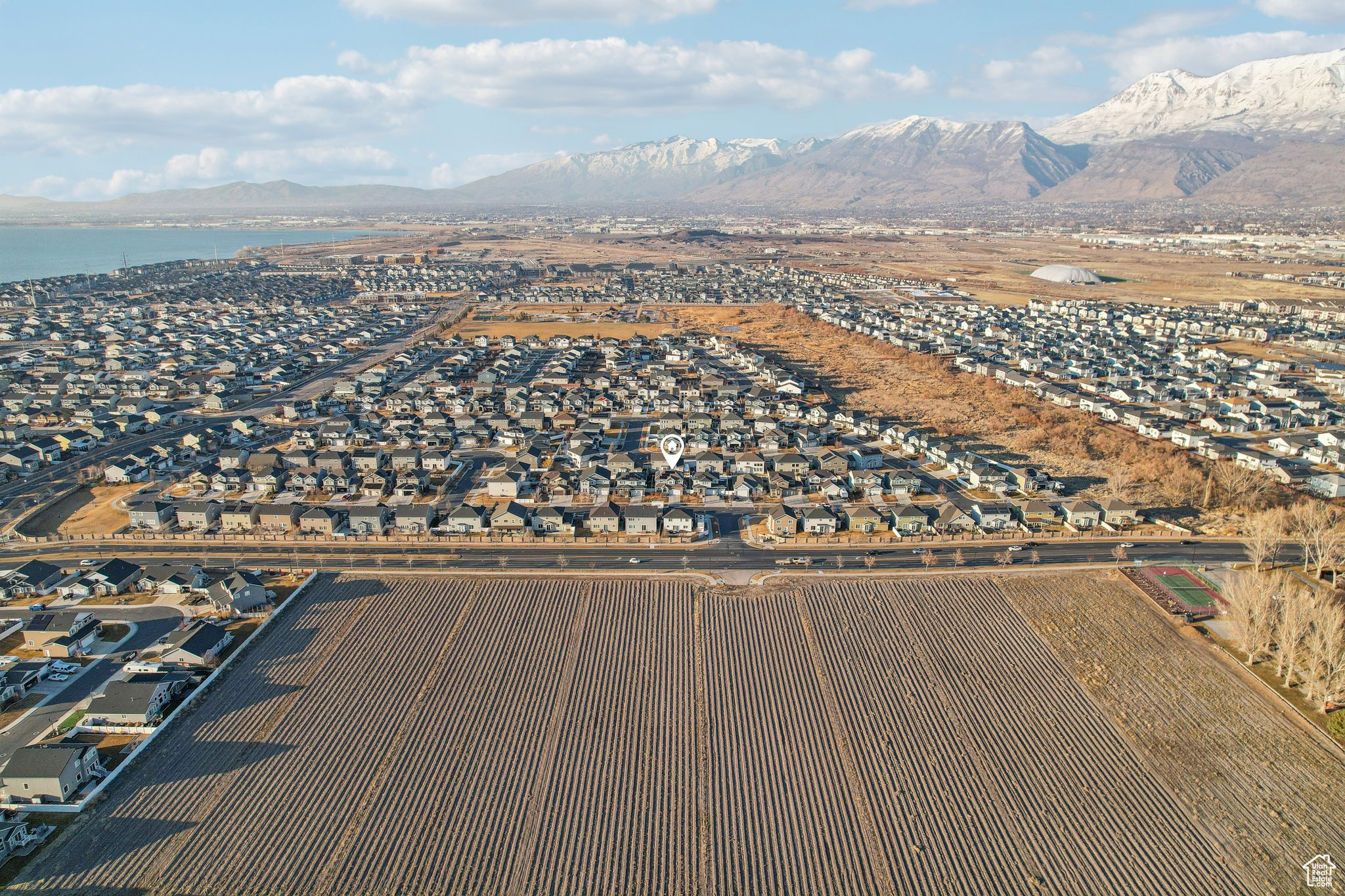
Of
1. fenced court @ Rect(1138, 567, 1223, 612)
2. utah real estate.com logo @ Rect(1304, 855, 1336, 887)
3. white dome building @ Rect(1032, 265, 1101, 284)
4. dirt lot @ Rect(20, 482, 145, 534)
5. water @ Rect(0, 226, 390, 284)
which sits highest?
water @ Rect(0, 226, 390, 284)

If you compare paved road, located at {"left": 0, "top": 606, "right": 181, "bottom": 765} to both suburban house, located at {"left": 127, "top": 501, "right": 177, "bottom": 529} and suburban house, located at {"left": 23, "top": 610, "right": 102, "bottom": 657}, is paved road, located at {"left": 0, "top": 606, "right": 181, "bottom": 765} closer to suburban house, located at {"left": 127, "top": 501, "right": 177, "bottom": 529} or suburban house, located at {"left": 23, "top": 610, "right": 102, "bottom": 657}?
suburban house, located at {"left": 23, "top": 610, "right": 102, "bottom": 657}

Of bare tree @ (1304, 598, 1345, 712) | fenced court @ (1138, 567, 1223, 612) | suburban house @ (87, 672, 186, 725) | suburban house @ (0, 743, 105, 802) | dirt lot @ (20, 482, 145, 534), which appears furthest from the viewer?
dirt lot @ (20, 482, 145, 534)

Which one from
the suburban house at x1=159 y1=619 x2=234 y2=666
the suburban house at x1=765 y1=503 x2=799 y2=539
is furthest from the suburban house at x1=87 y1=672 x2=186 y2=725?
the suburban house at x1=765 y1=503 x2=799 y2=539

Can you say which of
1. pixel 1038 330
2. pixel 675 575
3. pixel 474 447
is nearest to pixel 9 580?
pixel 474 447

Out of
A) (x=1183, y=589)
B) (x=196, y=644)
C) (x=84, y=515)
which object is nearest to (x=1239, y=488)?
(x=1183, y=589)

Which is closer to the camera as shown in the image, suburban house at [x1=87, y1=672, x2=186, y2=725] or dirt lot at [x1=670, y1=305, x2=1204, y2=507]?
suburban house at [x1=87, y1=672, x2=186, y2=725]

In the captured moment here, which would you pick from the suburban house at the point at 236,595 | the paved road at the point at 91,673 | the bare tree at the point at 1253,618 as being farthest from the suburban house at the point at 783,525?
the paved road at the point at 91,673

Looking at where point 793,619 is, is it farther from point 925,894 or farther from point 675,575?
point 925,894
